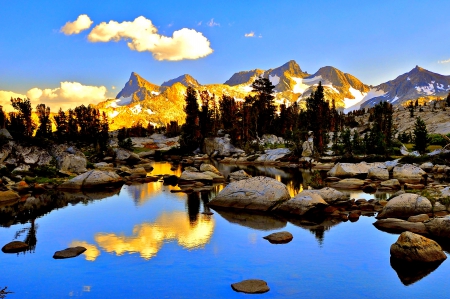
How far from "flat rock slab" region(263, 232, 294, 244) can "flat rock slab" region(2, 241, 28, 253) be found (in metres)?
10.8

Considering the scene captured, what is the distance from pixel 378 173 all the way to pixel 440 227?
22111 millimetres

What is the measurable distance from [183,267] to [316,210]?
11.0 m

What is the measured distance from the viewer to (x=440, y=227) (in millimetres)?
17781

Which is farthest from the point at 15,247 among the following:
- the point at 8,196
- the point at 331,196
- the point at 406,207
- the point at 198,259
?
the point at 406,207

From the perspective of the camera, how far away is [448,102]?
11525 centimetres

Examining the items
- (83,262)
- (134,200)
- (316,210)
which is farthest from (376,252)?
(134,200)

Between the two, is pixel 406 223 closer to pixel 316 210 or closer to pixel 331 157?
pixel 316 210

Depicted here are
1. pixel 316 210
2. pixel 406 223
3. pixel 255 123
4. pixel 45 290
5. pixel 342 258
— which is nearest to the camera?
pixel 45 290

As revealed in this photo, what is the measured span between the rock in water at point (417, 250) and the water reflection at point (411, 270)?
0.53ft

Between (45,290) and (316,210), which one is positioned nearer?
(45,290)

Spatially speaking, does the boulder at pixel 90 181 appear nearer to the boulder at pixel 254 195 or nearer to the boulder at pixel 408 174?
the boulder at pixel 254 195

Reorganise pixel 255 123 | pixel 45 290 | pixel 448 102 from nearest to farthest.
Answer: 1. pixel 45 290
2. pixel 255 123
3. pixel 448 102

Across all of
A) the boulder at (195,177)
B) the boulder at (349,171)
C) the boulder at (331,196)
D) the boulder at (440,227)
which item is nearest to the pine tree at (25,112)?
the boulder at (195,177)

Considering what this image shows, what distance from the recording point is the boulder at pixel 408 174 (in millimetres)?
36853
